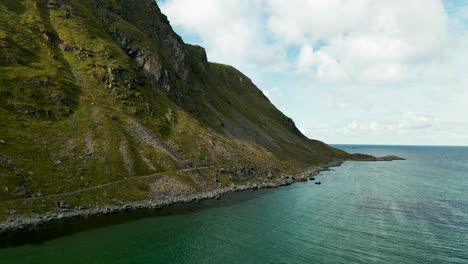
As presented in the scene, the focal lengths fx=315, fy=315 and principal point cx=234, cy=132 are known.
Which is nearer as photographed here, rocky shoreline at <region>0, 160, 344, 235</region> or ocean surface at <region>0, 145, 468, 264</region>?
ocean surface at <region>0, 145, 468, 264</region>

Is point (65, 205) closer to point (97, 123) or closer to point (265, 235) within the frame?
point (97, 123)

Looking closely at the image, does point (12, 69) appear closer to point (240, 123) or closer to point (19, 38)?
point (19, 38)

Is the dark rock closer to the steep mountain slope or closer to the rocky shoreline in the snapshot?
the steep mountain slope

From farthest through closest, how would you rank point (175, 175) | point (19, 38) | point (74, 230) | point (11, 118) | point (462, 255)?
point (19, 38)
point (175, 175)
point (11, 118)
point (74, 230)
point (462, 255)

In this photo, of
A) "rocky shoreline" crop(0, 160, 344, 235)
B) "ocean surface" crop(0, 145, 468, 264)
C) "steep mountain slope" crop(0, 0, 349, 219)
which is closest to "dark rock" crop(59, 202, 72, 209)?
"steep mountain slope" crop(0, 0, 349, 219)

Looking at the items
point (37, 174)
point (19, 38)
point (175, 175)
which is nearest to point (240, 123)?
point (175, 175)
